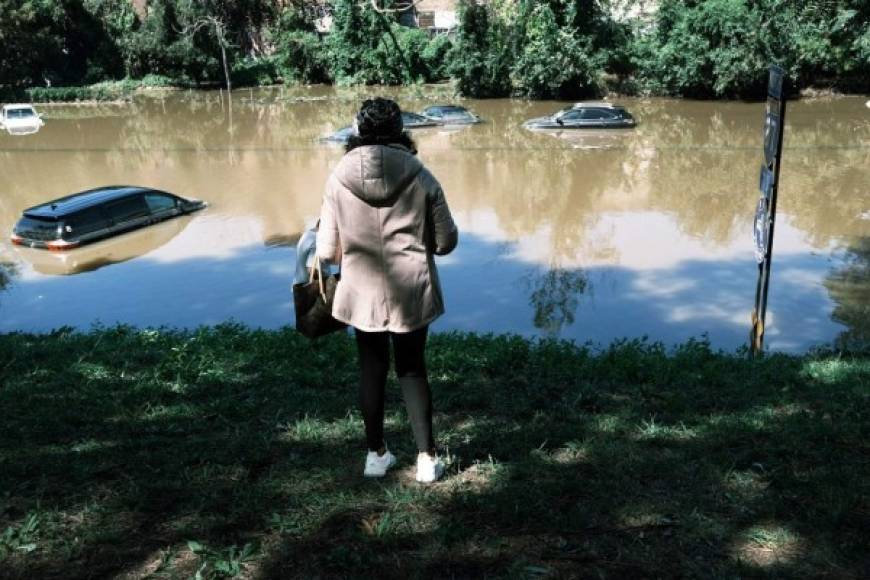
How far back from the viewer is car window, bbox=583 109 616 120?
2962 cm

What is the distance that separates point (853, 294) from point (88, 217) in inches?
597

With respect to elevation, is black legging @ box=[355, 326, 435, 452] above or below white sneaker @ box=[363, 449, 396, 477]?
above

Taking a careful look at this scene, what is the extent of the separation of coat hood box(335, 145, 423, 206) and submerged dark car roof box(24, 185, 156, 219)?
1554cm

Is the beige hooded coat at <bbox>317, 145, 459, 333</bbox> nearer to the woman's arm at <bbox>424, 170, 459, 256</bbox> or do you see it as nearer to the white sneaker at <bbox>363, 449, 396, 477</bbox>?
the woman's arm at <bbox>424, 170, 459, 256</bbox>

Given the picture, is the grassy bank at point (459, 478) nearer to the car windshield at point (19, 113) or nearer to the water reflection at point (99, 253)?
the water reflection at point (99, 253)

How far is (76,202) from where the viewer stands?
17.5 m

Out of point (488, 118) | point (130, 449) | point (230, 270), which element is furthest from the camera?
point (488, 118)

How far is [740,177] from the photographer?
22047mm

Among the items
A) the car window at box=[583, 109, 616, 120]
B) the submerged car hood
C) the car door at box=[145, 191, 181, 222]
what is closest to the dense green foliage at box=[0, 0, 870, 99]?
the submerged car hood

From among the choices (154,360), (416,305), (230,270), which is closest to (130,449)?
(416,305)

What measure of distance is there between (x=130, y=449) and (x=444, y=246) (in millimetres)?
2112

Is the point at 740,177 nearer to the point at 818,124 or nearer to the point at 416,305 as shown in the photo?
the point at 818,124

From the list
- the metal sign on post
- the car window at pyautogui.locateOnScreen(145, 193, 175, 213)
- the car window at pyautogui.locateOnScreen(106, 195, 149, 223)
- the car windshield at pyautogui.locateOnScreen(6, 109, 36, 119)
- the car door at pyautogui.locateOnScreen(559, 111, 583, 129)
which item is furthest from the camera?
the car windshield at pyautogui.locateOnScreen(6, 109, 36, 119)

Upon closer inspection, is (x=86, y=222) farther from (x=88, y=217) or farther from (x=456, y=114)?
(x=456, y=114)
